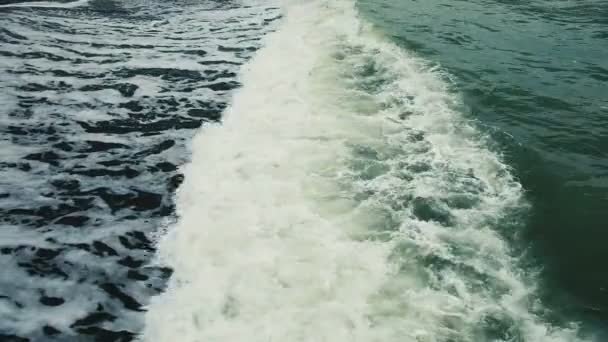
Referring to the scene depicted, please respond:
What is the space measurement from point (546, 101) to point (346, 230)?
609 centimetres

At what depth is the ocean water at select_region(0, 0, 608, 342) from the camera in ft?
15.6

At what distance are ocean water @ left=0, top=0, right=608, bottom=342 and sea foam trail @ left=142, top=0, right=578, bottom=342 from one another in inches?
1.1

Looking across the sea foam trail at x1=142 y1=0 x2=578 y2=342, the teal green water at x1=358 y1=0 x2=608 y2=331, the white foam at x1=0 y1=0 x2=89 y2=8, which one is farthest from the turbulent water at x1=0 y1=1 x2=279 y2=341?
the teal green water at x1=358 y1=0 x2=608 y2=331

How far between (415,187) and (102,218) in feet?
14.2

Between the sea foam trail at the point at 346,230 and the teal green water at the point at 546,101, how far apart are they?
1.42 feet

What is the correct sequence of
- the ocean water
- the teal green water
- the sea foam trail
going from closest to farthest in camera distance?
the sea foam trail → the ocean water → the teal green water

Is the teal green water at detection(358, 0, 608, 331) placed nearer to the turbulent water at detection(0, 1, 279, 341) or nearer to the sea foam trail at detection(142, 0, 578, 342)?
the sea foam trail at detection(142, 0, 578, 342)

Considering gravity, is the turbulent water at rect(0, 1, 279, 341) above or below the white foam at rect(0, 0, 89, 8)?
below

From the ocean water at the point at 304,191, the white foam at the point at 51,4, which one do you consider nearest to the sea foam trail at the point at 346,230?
the ocean water at the point at 304,191

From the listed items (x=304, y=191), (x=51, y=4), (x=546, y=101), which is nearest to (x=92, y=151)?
(x=304, y=191)

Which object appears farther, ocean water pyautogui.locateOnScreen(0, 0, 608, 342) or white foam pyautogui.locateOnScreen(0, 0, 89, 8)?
white foam pyautogui.locateOnScreen(0, 0, 89, 8)

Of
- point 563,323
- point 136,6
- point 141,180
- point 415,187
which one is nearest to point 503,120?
point 415,187

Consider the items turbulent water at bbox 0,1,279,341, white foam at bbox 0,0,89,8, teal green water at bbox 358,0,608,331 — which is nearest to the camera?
turbulent water at bbox 0,1,279,341

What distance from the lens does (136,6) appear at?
17547 mm
